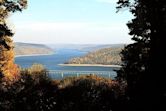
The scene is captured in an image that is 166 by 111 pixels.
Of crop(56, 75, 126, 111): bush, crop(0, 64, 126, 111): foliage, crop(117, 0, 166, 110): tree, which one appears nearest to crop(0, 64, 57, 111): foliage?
crop(0, 64, 126, 111): foliage

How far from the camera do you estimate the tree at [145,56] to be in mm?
18109

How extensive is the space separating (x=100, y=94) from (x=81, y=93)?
1.62 m

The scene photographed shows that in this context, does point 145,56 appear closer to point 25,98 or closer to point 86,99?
point 86,99

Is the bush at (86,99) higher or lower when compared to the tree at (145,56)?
lower


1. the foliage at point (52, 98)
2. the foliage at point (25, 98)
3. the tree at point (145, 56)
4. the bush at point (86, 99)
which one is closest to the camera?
the tree at point (145, 56)

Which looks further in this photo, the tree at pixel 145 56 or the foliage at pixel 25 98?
the foliage at pixel 25 98

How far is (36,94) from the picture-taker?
25359mm

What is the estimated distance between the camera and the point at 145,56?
2205cm

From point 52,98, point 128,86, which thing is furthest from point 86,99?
point 128,86

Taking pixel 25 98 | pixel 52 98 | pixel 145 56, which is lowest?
pixel 52 98

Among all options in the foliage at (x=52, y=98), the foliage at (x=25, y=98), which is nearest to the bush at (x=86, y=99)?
the foliage at (x=52, y=98)

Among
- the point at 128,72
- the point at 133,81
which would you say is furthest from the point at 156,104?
the point at 128,72

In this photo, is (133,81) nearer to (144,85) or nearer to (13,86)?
(144,85)

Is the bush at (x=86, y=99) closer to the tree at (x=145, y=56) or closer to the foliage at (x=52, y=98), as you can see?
the foliage at (x=52, y=98)
